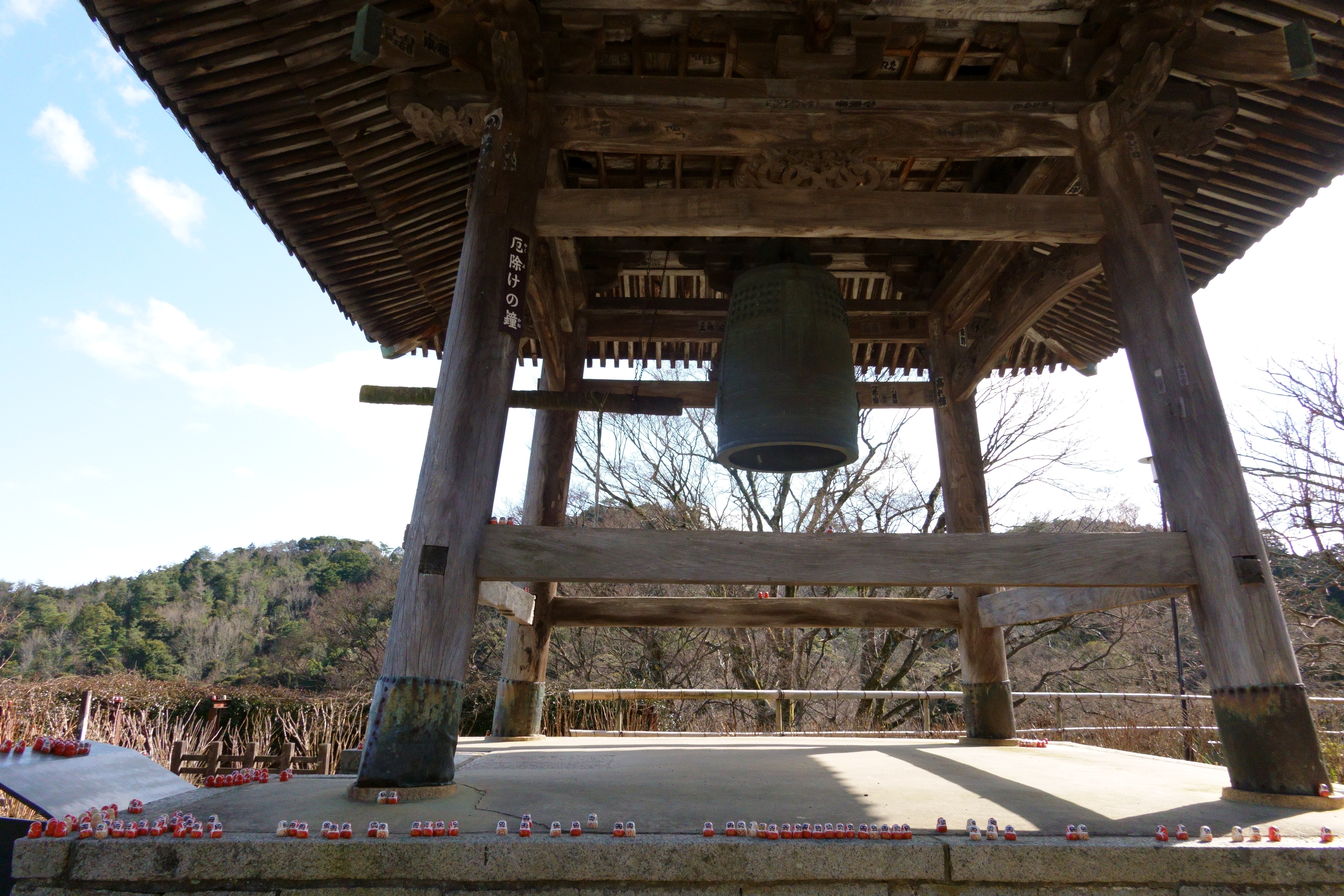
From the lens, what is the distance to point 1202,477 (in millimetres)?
3271

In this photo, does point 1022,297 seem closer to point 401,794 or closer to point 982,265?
point 982,265

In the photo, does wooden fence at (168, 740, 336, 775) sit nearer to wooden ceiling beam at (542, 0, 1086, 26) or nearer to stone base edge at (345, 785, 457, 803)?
stone base edge at (345, 785, 457, 803)

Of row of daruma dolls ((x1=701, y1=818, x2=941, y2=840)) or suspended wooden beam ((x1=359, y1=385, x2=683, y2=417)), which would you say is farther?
suspended wooden beam ((x1=359, y1=385, x2=683, y2=417))

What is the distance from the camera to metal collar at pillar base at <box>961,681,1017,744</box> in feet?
18.1

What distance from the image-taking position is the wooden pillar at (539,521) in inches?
227

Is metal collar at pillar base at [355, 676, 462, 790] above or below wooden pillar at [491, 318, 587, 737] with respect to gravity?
below

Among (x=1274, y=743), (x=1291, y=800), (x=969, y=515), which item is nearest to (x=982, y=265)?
(x=969, y=515)

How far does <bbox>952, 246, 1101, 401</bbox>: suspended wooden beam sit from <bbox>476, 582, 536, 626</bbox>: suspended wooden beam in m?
3.68

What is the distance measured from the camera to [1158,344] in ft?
11.7

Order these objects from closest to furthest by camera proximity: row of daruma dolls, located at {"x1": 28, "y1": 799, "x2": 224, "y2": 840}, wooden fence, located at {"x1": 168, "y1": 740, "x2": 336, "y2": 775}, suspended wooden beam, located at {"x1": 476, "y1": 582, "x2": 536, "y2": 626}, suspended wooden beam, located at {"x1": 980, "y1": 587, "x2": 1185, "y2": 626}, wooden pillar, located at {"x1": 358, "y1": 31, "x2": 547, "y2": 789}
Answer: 1. row of daruma dolls, located at {"x1": 28, "y1": 799, "x2": 224, "y2": 840}
2. wooden pillar, located at {"x1": 358, "y1": 31, "x2": 547, "y2": 789}
3. suspended wooden beam, located at {"x1": 980, "y1": 587, "x2": 1185, "y2": 626}
4. suspended wooden beam, located at {"x1": 476, "y1": 582, "x2": 536, "y2": 626}
5. wooden fence, located at {"x1": 168, "y1": 740, "x2": 336, "y2": 775}

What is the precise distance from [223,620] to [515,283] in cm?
4476

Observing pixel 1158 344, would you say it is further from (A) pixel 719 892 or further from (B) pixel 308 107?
(B) pixel 308 107

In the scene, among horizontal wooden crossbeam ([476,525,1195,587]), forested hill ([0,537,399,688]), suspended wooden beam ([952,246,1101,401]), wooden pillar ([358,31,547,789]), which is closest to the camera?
wooden pillar ([358,31,547,789])

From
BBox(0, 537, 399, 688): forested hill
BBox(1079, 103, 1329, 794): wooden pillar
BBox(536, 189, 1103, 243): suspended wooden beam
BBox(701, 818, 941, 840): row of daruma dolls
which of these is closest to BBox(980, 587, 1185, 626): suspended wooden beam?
BBox(1079, 103, 1329, 794): wooden pillar
